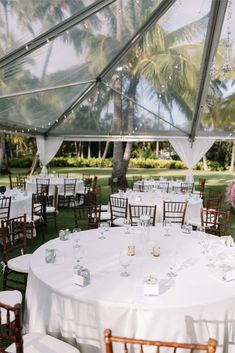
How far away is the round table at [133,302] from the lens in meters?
3.15

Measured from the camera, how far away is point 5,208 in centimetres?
869

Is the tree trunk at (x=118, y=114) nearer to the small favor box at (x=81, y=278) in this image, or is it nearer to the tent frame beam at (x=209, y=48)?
the tent frame beam at (x=209, y=48)

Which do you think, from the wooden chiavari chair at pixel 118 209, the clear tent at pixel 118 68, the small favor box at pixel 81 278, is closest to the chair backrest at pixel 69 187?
the clear tent at pixel 118 68

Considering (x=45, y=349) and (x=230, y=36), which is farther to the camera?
(x=230, y=36)

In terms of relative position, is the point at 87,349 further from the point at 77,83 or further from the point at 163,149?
the point at 163,149

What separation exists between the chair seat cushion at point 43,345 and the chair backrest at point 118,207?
17.5 ft

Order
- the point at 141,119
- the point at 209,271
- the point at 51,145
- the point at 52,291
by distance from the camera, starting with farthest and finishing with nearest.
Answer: the point at 51,145 → the point at 141,119 → the point at 209,271 → the point at 52,291

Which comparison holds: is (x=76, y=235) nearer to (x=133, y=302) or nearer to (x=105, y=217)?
(x=133, y=302)

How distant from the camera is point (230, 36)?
28.6 ft

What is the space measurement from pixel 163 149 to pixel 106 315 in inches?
1573

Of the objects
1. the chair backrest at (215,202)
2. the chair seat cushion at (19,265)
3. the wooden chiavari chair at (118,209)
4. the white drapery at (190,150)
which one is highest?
the white drapery at (190,150)

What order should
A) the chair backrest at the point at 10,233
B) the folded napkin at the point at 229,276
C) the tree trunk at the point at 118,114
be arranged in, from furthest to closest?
the tree trunk at the point at 118,114 < the chair backrest at the point at 10,233 < the folded napkin at the point at 229,276

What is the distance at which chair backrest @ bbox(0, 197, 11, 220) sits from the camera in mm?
8496

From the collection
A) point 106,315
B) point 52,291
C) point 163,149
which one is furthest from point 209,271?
point 163,149
